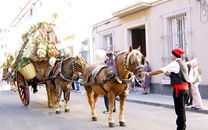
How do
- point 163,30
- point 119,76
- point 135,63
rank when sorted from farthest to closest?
point 163,30 → point 119,76 → point 135,63

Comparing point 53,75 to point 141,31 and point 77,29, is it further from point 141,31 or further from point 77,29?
point 77,29

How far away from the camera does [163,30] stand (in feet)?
39.8

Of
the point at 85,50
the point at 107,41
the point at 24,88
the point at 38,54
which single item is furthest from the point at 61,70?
the point at 85,50

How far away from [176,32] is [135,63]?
7.24m

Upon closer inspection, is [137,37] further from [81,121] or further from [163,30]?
[81,121]

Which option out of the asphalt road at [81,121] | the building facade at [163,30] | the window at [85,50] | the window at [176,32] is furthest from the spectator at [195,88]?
the window at [85,50]

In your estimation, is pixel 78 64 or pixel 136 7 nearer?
pixel 78 64

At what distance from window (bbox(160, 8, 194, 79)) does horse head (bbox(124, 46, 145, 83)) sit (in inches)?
251

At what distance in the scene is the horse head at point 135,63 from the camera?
189 inches

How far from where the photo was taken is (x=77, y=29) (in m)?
21.1

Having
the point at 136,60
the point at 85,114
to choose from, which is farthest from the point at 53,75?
the point at 136,60

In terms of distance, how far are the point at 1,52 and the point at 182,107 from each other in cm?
6908

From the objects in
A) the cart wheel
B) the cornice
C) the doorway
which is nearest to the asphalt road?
the cart wheel

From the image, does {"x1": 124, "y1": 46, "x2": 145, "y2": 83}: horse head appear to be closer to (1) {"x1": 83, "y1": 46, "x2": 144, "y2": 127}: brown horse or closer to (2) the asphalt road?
(1) {"x1": 83, "y1": 46, "x2": 144, "y2": 127}: brown horse
